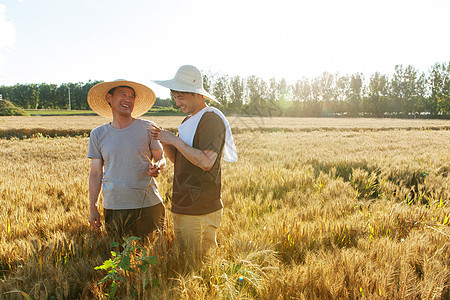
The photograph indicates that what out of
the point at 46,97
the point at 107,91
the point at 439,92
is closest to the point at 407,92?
the point at 439,92

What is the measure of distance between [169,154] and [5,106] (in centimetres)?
6749

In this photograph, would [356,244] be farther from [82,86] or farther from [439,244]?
[82,86]

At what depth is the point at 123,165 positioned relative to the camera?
2484 millimetres

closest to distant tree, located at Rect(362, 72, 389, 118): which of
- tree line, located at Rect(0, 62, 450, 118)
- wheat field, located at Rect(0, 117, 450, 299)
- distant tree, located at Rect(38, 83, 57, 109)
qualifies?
tree line, located at Rect(0, 62, 450, 118)

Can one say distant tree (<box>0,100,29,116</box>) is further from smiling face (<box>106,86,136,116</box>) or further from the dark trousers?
the dark trousers

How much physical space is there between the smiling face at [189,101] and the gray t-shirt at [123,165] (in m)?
0.70

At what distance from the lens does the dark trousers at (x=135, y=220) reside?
2377 millimetres

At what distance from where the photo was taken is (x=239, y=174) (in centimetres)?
458

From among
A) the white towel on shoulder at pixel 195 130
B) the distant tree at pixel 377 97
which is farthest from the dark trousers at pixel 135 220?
the distant tree at pixel 377 97

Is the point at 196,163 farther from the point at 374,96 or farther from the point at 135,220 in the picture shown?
the point at 374,96

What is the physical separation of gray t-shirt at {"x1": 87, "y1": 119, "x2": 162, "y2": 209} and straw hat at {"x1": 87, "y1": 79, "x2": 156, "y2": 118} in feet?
1.50

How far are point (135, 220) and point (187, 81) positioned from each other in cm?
142

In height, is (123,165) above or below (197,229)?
above

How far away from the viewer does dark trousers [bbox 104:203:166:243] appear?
7.80 feet
